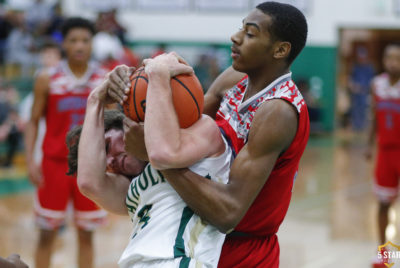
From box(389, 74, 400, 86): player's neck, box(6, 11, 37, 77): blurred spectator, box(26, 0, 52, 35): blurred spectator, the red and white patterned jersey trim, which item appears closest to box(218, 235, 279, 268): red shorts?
the red and white patterned jersey trim

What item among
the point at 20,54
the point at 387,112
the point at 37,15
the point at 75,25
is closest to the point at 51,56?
the point at 75,25

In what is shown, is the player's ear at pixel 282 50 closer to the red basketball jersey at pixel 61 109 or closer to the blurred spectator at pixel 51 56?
the red basketball jersey at pixel 61 109

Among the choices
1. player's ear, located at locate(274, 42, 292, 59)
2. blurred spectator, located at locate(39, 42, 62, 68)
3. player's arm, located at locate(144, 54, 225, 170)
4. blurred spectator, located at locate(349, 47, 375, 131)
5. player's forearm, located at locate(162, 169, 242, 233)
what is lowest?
blurred spectator, located at locate(349, 47, 375, 131)

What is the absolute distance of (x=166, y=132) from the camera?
1.83m

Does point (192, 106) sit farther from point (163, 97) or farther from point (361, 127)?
point (361, 127)

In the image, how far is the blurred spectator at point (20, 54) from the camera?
1244 centimetres

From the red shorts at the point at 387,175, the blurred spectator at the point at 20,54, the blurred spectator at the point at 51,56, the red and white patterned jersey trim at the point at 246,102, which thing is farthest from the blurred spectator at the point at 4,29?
the red and white patterned jersey trim at the point at 246,102

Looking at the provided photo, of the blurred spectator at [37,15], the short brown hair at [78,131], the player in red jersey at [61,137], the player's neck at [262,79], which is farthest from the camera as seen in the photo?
the blurred spectator at [37,15]

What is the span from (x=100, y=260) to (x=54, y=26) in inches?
352

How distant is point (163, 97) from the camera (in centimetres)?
186

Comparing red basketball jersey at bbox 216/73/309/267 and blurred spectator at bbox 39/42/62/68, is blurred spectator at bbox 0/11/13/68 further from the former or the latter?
red basketball jersey at bbox 216/73/309/267

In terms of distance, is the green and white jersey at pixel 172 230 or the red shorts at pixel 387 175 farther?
the red shorts at pixel 387 175

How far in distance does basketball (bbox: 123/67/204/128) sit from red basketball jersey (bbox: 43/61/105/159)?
2.61 meters

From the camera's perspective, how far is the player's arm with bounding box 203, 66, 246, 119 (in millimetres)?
2410
